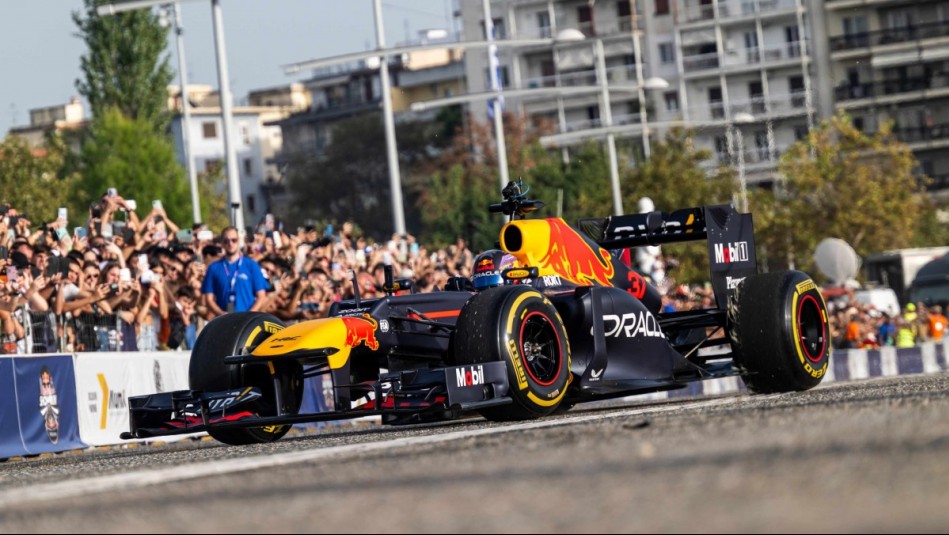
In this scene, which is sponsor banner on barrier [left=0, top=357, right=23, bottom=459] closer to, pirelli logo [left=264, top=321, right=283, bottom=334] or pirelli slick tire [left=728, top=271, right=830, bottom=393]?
pirelli logo [left=264, top=321, right=283, bottom=334]

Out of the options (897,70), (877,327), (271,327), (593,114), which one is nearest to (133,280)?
(271,327)

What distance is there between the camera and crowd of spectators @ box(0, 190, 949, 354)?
1788 cm

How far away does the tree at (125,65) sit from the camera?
64.7 metres

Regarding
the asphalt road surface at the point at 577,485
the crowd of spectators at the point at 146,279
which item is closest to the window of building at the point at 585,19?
the crowd of spectators at the point at 146,279

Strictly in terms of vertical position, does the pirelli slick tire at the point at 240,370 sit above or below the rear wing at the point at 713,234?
below

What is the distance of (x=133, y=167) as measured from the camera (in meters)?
56.3

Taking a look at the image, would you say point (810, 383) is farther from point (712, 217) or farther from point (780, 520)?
point (780, 520)

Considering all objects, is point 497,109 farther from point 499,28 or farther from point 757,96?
point 499,28

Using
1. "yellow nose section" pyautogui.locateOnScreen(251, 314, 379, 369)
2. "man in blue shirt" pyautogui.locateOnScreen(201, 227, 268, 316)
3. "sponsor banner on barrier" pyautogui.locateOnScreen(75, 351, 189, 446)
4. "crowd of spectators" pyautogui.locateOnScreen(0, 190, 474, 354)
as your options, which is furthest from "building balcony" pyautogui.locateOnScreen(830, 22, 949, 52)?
"yellow nose section" pyautogui.locateOnScreen(251, 314, 379, 369)

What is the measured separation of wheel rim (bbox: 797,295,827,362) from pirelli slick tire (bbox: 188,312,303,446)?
4.50 m

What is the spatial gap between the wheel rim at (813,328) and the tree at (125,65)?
5200cm

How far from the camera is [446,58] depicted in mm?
130000

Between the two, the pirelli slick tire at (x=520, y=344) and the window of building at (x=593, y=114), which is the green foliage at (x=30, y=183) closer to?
the window of building at (x=593, y=114)

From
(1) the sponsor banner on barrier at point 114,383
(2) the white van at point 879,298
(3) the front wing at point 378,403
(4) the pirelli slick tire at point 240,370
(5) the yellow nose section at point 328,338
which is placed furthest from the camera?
(2) the white van at point 879,298
